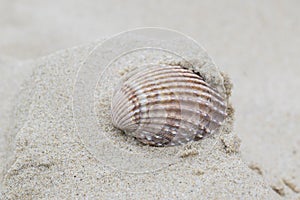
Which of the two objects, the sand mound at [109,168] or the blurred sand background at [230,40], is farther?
the blurred sand background at [230,40]

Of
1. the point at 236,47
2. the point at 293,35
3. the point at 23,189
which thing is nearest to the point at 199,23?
the point at 236,47

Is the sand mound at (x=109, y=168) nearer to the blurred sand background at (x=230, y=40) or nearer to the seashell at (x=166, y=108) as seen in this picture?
the seashell at (x=166, y=108)

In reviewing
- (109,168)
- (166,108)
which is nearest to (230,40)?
(166,108)

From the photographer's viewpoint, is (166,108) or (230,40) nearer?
(166,108)

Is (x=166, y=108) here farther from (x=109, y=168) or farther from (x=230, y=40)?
(x=230, y=40)

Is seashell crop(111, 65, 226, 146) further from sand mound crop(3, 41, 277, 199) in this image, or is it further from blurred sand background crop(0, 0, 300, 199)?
blurred sand background crop(0, 0, 300, 199)

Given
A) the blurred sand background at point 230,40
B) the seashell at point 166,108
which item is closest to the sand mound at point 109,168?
the seashell at point 166,108
